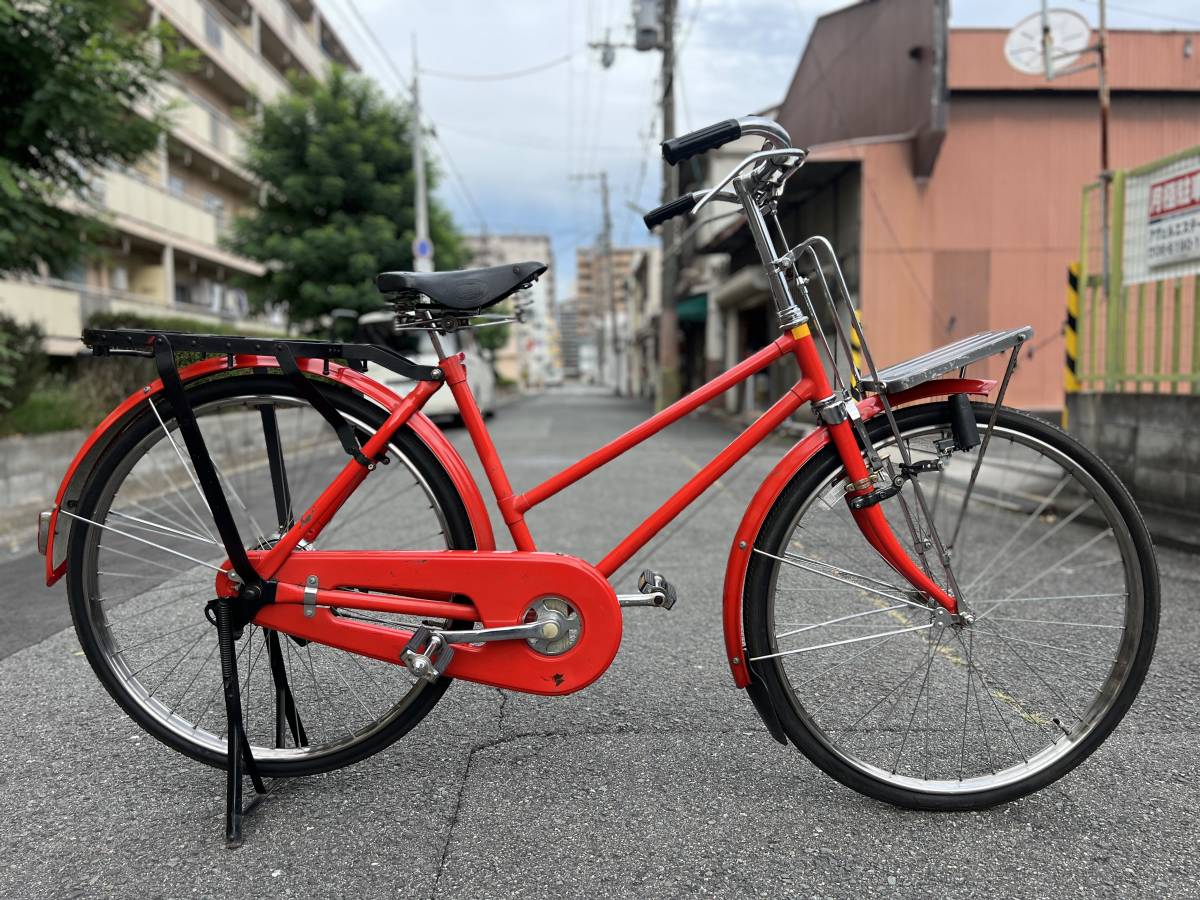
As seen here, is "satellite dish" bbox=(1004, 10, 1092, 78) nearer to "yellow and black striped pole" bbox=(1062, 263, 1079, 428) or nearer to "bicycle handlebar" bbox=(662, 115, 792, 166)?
"yellow and black striped pole" bbox=(1062, 263, 1079, 428)

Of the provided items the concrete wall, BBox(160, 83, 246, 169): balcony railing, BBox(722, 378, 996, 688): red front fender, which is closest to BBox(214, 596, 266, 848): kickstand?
BBox(722, 378, 996, 688): red front fender

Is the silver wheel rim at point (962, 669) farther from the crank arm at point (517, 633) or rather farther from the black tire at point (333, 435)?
the black tire at point (333, 435)

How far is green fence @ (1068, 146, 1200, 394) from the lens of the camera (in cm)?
500

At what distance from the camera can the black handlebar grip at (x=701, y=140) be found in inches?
68.7

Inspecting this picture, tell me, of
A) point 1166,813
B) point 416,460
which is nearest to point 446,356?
point 416,460

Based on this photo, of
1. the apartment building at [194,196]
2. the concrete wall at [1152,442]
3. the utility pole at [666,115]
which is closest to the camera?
the concrete wall at [1152,442]

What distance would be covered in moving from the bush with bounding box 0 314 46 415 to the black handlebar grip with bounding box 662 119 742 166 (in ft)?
19.7

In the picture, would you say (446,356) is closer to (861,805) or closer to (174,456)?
(174,456)

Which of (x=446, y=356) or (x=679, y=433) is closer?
(x=446, y=356)

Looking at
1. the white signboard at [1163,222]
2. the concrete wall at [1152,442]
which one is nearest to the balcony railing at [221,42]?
the white signboard at [1163,222]

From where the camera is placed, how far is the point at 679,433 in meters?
13.5

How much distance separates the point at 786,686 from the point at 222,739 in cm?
140

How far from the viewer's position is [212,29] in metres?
21.5

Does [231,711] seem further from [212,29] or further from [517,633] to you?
[212,29]
